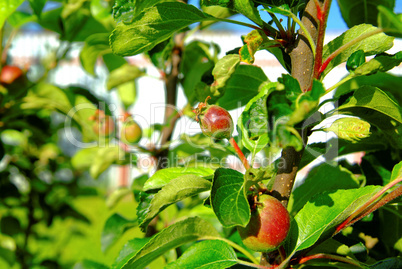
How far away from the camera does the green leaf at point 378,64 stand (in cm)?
56

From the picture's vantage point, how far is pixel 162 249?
1.99ft

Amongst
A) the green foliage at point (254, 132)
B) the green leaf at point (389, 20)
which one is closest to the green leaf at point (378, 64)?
the green foliage at point (254, 132)

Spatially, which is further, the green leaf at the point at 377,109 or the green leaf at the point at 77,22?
the green leaf at the point at 77,22

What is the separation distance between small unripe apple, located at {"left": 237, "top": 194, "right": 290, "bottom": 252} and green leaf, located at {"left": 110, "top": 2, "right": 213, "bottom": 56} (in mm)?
298

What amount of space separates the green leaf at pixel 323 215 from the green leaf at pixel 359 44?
0.63 ft

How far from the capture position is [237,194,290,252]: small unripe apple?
0.55 meters

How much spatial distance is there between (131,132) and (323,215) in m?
0.79

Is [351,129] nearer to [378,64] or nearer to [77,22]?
[378,64]

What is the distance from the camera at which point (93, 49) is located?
4.16 feet

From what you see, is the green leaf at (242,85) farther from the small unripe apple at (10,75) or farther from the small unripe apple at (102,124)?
the small unripe apple at (10,75)

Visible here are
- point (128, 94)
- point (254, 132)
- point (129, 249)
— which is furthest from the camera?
point (128, 94)

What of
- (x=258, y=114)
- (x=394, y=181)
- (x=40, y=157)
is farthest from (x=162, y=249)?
(x=40, y=157)

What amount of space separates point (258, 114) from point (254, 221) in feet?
0.50

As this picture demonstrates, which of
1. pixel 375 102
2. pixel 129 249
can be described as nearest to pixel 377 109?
pixel 375 102
